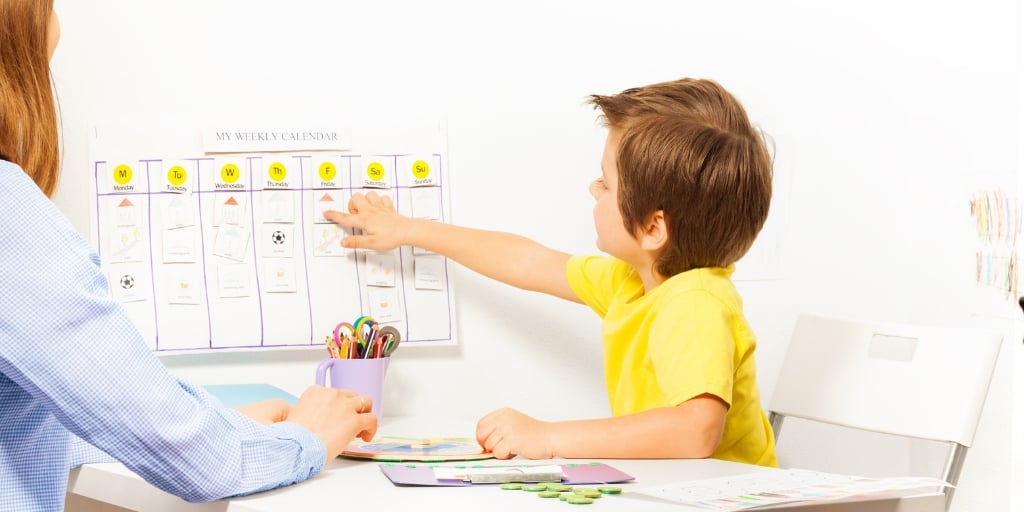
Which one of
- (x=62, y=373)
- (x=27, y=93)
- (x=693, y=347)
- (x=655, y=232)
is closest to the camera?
(x=62, y=373)

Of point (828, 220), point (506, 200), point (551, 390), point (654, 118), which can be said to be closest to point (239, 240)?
point (506, 200)

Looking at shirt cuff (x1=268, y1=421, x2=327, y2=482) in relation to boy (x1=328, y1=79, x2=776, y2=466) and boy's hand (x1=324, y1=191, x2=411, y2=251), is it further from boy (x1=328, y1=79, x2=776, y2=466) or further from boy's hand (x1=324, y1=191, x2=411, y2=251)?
boy's hand (x1=324, y1=191, x2=411, y2=251)

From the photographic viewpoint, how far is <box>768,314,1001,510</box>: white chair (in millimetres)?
1139

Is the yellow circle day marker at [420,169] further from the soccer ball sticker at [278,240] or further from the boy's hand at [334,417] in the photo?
the boy's hand at [334,417]

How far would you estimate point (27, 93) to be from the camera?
78 cm

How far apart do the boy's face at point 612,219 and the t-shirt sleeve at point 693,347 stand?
0.12 metres

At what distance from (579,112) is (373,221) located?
13.8 inches

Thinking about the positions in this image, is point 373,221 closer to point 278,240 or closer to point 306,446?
point 278,240

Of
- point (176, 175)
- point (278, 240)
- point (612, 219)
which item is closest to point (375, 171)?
point (278, 240)

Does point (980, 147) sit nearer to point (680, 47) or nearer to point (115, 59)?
point (680, 47)

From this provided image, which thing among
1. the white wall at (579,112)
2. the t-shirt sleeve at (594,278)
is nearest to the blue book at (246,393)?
the white wall at (579,112)

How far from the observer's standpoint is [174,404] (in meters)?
0.70

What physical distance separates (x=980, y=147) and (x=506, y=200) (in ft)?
2.38

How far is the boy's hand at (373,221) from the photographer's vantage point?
136 centimetres
